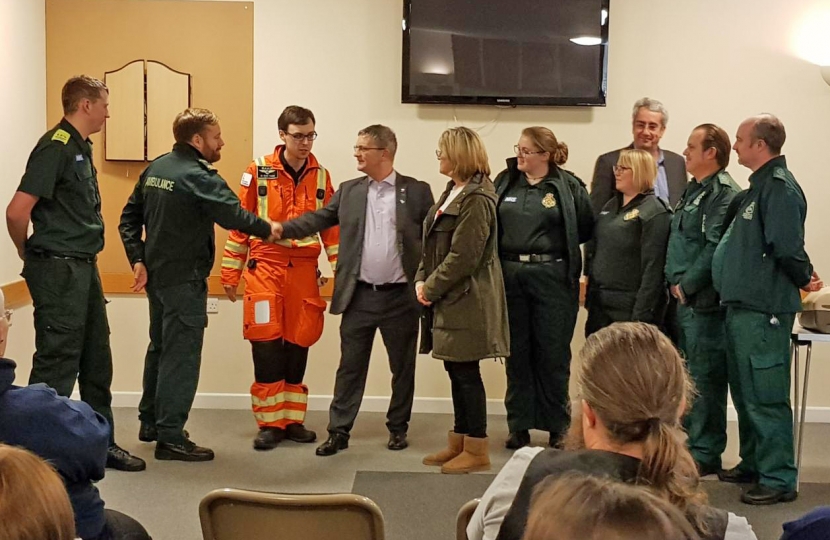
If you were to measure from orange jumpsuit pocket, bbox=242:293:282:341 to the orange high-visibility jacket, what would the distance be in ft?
0.69

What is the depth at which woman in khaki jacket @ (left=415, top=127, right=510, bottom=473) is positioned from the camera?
3.90 meters

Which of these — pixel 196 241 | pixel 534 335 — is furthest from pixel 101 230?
pixel 534 335

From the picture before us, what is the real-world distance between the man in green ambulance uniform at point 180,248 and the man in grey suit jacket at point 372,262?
1.34 ft

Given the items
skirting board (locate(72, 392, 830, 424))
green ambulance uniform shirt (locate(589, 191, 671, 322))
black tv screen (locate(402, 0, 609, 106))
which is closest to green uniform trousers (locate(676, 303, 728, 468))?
green ambulance uniform shirt (locate(589, 191, 671, 322))

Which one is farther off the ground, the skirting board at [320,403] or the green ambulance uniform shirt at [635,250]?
the green ambulance uniform shirt at [635,250]

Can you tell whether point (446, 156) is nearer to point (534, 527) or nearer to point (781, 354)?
point (781, 354)

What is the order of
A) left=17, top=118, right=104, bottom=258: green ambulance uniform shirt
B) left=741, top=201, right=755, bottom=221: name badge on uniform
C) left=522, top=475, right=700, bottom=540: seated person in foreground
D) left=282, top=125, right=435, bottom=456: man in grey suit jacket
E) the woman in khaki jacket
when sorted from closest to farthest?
left=522, top=475, right=700, bottom=540: seated person in foreground → left=741, top=201, right=755, bottom=221: name badge on uniform → left=17, top=118, right=104, bottom=258: green ambulance uniform shirt → the woman in khaki jacket → left=282, top=125, right=435, bottom=456: man in grey suit jacket

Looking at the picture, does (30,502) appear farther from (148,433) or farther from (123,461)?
(148,433)

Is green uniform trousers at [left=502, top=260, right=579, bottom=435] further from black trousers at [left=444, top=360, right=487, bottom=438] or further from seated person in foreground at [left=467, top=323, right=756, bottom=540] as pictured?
seated person in foreground at [left=467, top=323, right=756, bottom=540]

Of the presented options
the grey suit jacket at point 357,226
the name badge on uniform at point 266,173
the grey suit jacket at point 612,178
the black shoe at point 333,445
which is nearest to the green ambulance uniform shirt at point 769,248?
the grey suit jacket at point 612,178

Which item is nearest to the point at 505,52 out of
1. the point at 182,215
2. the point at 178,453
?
the point at 182,215

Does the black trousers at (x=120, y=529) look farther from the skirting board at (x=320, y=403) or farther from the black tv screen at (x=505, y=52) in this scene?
the black tv screen at (x=505, y=52)

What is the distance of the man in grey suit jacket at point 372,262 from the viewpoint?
14.4 ft

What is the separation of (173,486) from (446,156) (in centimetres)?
193
